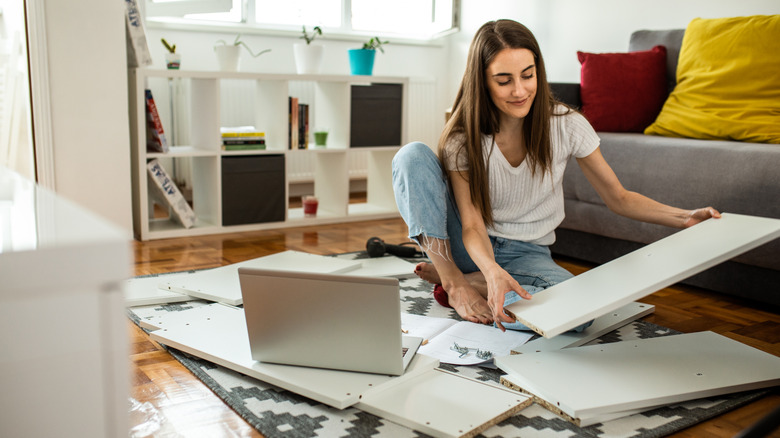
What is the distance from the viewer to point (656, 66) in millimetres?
2465

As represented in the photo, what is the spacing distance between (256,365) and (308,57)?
1949mm

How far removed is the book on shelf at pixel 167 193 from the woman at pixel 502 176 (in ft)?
4.16

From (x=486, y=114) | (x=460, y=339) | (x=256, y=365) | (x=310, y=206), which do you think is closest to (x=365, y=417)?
(x=256, y=365)

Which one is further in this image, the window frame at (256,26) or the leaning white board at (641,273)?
the window frame at (256,26)

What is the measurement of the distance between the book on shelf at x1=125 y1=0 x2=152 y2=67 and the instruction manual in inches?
59.2

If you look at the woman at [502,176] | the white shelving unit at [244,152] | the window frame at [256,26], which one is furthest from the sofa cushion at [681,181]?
the window frame at [256,26]

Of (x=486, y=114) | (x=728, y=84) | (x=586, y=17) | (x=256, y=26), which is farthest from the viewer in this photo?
(x=256, y=26)

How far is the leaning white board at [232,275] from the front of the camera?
5.70ft

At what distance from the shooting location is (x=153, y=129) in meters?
2.56

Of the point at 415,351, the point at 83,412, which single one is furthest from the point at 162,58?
the point at 83,412

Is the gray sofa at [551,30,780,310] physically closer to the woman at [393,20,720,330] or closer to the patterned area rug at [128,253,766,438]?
the woman at [393,20,720,330]

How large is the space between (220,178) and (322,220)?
1.65ft

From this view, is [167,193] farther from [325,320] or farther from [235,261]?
[325,320]

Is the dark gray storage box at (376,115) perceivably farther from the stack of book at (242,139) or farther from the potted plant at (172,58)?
the potted plant at (172,58)
